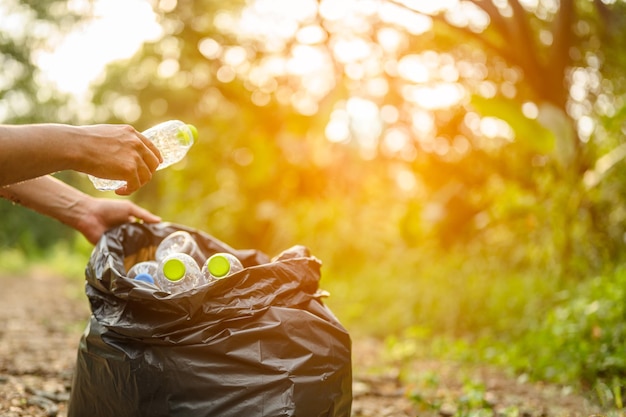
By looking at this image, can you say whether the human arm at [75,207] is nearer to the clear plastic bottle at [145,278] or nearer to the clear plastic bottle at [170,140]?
the clear plastic bottle at [170,140]

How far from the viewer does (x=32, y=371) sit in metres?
3.12

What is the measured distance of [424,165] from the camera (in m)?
9.72

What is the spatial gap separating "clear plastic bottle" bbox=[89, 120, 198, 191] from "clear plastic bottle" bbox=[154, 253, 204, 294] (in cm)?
34

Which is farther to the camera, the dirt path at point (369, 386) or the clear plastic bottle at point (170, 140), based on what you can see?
the dirt path at point (369, 386)

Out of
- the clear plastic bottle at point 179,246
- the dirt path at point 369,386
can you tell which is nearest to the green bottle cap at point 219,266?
the clear plastic bottle at point 179,246

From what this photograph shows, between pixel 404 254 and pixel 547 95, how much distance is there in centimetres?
221

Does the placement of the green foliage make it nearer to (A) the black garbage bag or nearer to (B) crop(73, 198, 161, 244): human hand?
(A) the black garbage bag

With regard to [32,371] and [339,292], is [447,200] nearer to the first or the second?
[339,292]

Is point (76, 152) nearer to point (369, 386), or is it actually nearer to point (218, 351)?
point (218, 351)

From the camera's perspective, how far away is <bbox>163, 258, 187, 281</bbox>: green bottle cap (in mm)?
1896

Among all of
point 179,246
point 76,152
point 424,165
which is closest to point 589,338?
point 179,246

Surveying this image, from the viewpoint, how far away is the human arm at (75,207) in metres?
2.38

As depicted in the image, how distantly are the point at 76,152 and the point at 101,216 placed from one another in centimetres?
82

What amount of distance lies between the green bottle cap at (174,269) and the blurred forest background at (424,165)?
214cm
